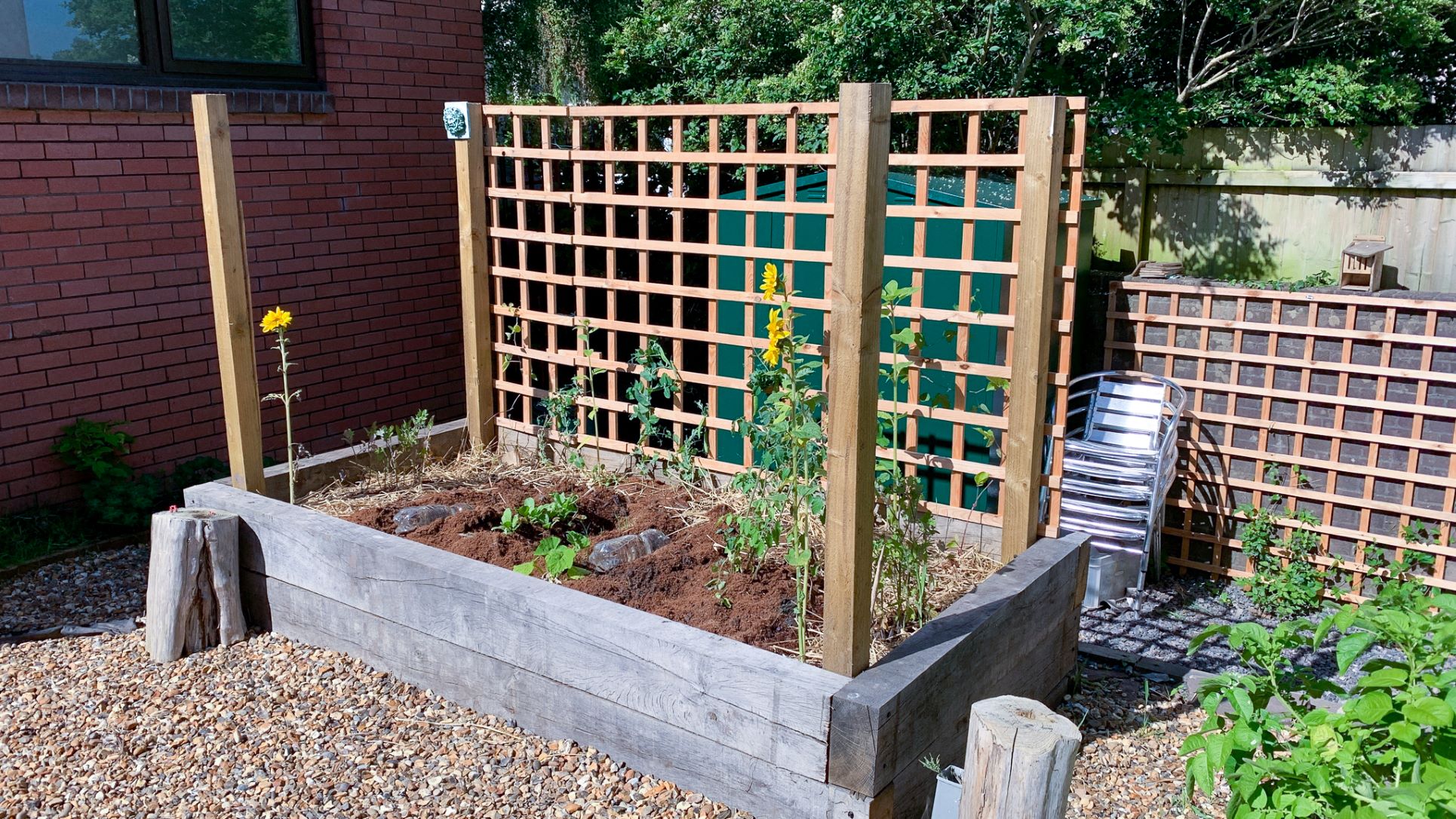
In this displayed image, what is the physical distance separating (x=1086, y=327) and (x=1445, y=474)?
1.75 meters

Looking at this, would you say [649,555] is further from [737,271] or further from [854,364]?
[737,271]

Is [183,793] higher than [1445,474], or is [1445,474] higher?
[1445,474]

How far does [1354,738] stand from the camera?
212 cm

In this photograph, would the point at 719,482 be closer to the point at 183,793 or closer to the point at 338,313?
the point at 183,793

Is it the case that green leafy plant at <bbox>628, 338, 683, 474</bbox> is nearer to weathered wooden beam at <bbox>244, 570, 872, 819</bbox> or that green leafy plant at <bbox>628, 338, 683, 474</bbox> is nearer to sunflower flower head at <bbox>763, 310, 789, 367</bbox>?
sunflower flower head at <bbox>763, 310, 789, 367</bbox>

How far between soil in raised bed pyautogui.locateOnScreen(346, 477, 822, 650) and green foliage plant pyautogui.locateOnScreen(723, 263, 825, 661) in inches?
3.0

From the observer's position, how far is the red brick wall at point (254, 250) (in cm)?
490

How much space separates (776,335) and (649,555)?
976 mm

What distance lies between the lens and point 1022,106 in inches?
137

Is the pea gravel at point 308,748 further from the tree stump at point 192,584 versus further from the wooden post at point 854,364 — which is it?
the wooden post at point 854,364

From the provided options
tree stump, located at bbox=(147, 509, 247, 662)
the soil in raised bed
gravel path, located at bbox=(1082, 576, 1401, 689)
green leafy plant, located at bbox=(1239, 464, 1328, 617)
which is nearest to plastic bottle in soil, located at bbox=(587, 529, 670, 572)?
the soil in raised bed

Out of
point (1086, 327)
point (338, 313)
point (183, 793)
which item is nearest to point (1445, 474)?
point (1086, 327)

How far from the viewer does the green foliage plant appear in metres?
3.32

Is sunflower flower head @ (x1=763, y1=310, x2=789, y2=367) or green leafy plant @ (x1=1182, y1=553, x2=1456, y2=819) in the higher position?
sunflower flower head @ (x1=763, y1=310, x2=789, y2=367)
